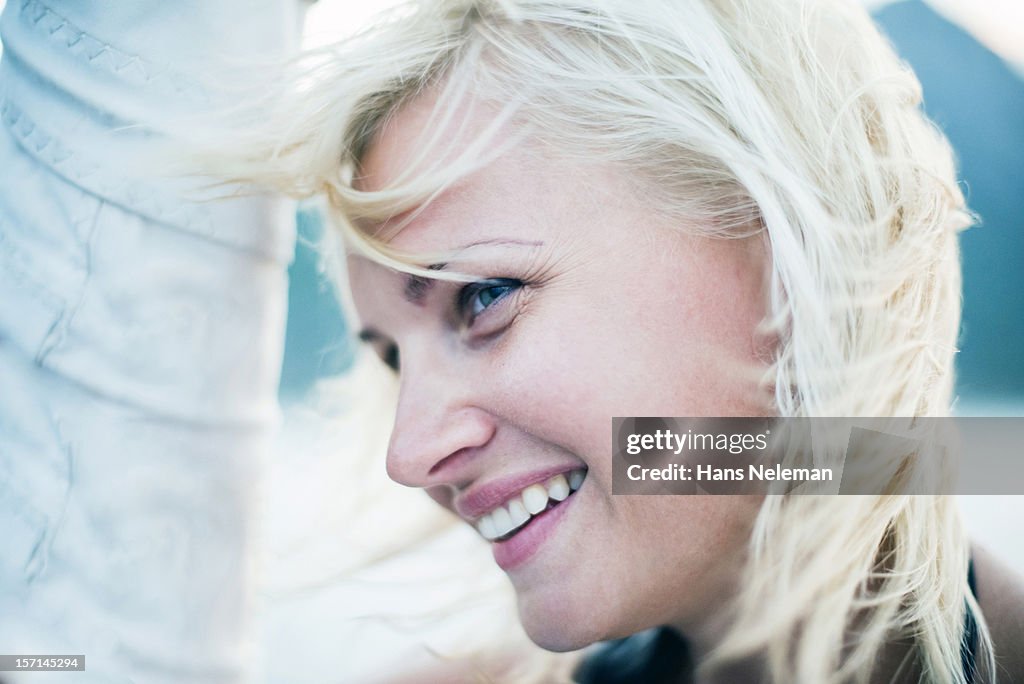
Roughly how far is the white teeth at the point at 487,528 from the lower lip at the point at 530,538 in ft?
0.05

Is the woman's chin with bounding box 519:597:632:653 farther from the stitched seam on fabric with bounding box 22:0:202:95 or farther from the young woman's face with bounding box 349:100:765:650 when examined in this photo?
the stitched seam on fabric with bounding box 22:0:202:95

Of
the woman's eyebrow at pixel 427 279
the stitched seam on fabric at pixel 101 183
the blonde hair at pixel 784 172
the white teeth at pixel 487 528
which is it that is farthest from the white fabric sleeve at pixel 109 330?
the white teeth at pixel 487 528

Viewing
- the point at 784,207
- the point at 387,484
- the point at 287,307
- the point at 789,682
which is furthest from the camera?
the point at 387,484

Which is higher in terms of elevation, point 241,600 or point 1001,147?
point 1001,147

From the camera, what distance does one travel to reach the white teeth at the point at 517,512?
0.85m

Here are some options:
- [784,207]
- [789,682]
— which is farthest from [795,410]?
[789,682]

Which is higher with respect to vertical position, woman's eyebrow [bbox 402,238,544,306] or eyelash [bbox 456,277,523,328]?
woman's eyebrow [bbox 402,238,544,306]

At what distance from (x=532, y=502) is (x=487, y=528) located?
0.09 m

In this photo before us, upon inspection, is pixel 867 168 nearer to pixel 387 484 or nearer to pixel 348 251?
pixel 348 251

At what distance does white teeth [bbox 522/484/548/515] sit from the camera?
2.73 ft

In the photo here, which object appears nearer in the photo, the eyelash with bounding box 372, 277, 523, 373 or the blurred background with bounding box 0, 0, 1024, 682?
the eyelash with bounding box 372, 277, 523, 373

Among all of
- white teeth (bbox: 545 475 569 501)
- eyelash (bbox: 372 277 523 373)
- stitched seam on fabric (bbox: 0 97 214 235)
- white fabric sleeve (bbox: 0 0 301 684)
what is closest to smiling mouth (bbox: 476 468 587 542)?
white teeth (bbox: 545 475 569 501)

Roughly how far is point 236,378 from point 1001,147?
0.94 metres

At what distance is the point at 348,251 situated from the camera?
0.88m
